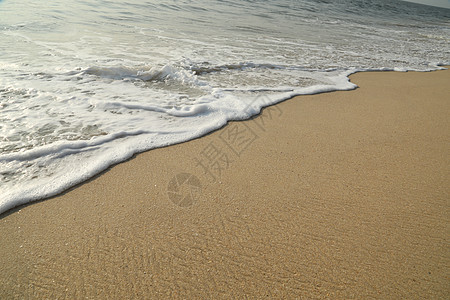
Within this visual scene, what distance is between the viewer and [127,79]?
13.7 feet

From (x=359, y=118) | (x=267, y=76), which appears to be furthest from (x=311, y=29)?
(x=359, y=118)

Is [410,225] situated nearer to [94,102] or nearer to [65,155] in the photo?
[65,155]

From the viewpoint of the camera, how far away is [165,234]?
158 cm

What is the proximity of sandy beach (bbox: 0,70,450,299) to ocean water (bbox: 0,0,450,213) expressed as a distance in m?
0.41

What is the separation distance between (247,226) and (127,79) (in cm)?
356

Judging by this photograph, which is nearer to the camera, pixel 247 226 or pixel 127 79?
pixel 247 226

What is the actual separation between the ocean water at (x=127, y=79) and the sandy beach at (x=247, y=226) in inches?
16.2

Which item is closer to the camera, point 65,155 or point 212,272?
point 212,272

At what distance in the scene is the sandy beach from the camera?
133cm

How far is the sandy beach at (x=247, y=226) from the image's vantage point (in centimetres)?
133

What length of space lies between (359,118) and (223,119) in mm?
1778

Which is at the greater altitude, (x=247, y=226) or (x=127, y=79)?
(x=127, y=79)

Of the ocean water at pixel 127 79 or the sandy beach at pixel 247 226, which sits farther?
the ocean water at pixel 127 79

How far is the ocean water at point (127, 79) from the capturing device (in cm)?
229
